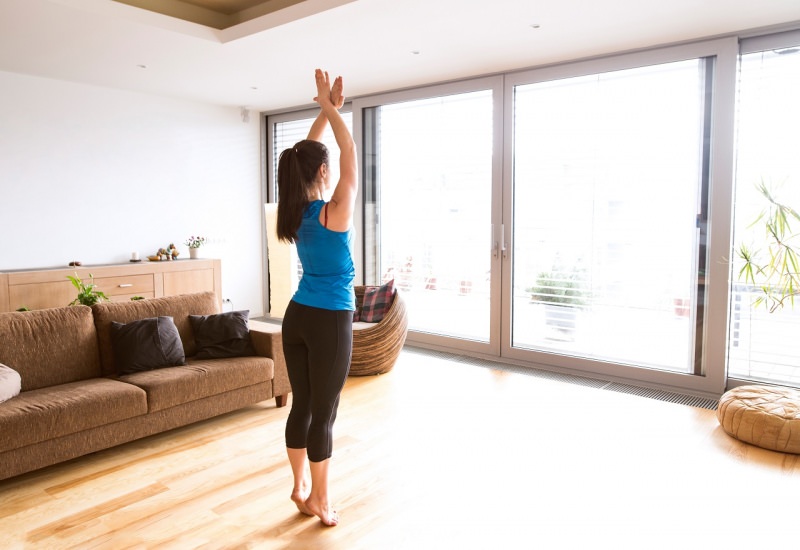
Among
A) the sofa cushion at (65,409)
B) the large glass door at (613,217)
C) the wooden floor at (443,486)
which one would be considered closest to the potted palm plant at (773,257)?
the large glass door at (613,217)

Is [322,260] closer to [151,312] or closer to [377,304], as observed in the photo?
[151,312]

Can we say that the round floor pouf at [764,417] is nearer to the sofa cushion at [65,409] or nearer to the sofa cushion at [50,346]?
the sofa cushion at [65,409]

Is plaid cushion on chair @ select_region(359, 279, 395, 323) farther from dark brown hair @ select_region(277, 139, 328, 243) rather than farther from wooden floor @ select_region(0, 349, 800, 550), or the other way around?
dark brown hair @ select_region(277, 139, 328, 243)

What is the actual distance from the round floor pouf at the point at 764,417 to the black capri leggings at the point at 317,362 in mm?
2393

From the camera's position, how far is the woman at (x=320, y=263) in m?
2.19

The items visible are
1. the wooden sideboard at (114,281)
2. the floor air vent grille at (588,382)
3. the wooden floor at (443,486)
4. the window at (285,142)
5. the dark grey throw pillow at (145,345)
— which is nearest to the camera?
the wooden floor at (443,486)

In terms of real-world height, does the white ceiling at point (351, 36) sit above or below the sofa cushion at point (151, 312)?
above

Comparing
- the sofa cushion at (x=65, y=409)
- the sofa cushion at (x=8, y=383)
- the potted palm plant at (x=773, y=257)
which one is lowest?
the sofa cushion at (x=65, y=409)

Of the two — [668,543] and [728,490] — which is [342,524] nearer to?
[668,543]

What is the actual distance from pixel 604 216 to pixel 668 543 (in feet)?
9.20

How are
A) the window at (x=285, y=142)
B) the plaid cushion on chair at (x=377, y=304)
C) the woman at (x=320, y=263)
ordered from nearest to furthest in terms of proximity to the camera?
the woman at (x=320, y=263)
the plaid cushion on chair at (x=377, y=304)
the window at (x=285, y=142)

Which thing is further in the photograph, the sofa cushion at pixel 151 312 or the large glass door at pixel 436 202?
the large glass door at pixel 436 202

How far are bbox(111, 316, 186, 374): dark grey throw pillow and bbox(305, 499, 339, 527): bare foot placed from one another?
1546mm

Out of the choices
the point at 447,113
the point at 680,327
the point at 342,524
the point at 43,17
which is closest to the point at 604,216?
the point at 680,327
